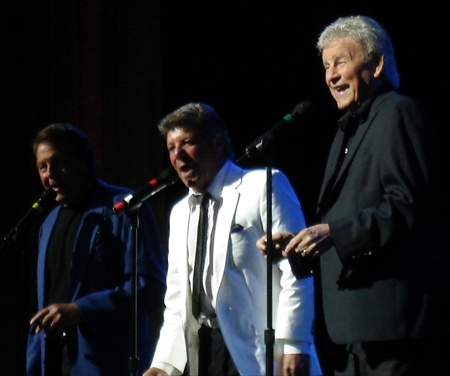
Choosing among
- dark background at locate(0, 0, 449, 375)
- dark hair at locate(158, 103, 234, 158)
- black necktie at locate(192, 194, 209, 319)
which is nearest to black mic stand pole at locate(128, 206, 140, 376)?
black necktie at locate(192, 194, 209, 319)

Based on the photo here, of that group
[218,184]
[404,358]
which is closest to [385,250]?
[404,358]

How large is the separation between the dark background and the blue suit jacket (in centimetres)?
A: 102

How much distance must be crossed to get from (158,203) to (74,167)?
1413 mm

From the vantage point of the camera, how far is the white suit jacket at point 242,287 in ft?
10.4

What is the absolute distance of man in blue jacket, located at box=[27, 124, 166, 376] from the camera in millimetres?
3631

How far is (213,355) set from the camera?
10.6 feet

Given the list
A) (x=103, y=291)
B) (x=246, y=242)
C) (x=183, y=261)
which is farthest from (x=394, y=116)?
(x=103, y=291)

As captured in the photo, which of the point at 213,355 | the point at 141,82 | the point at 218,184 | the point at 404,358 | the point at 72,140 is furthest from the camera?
the point at 141,82

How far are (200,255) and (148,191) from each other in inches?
11.5

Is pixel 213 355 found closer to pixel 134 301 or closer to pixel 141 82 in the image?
pixel 134 301

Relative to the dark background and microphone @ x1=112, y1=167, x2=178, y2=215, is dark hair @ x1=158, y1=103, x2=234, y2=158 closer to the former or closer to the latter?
microphone @ x1=112, y1=167, x2=178, y2=215

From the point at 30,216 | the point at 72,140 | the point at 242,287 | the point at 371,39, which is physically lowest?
the point at 242,287

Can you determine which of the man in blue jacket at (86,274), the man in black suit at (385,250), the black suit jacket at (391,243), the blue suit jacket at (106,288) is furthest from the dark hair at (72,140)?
the black suit jacket at (391,243)

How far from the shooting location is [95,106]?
5.57 m
